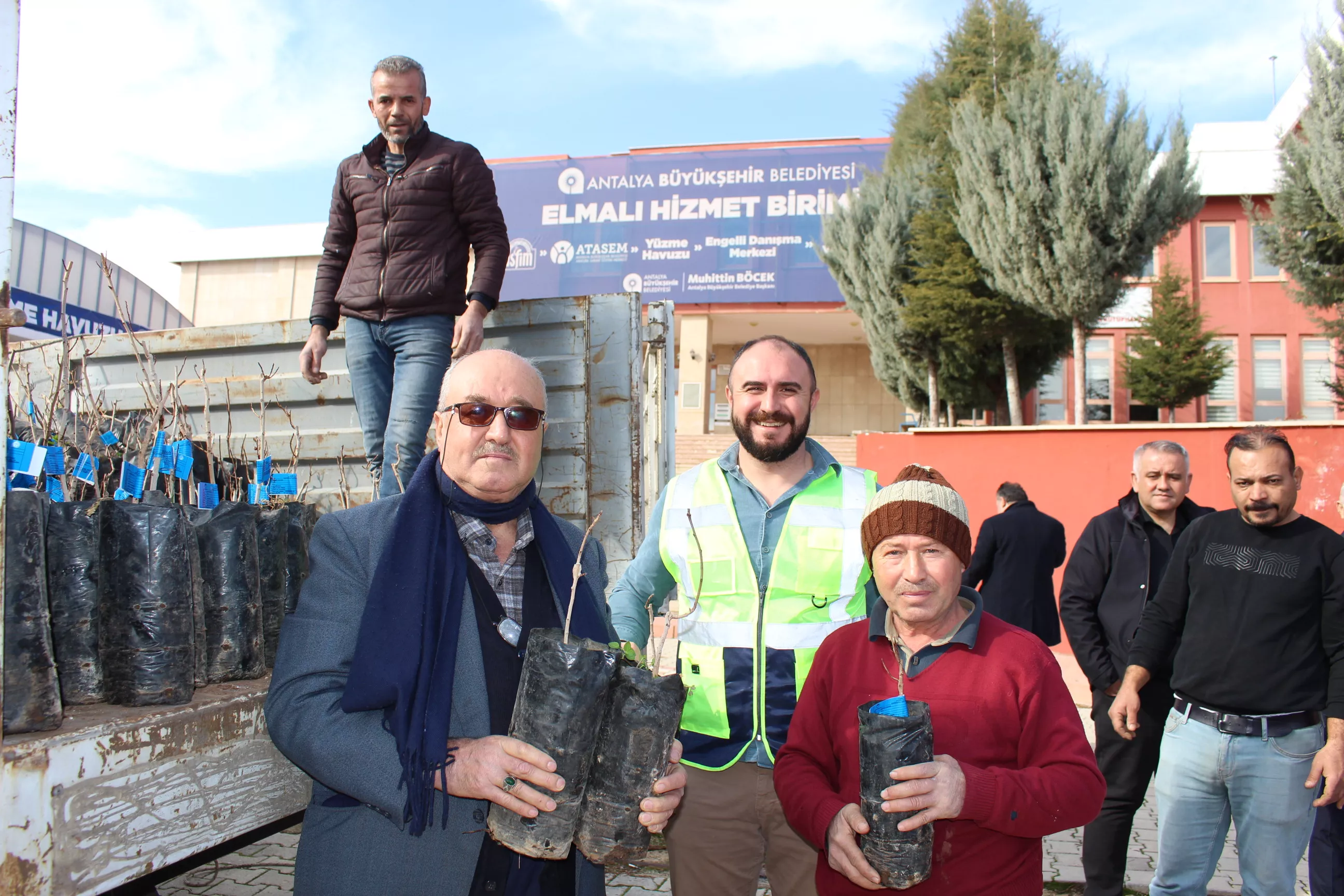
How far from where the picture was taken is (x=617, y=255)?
2445 cm

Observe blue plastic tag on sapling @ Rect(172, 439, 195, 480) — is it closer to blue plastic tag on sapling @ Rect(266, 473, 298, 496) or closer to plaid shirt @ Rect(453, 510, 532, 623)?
blue plastic tag on sapling @ Rect(266, 473, 298, 496)

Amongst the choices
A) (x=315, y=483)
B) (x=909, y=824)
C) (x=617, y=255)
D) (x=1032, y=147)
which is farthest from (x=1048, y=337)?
(x=909, y=824)

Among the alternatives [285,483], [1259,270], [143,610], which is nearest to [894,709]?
[143,610]

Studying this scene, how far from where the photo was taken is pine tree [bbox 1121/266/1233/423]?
65.4ft

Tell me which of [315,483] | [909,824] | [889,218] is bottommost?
[909,824]

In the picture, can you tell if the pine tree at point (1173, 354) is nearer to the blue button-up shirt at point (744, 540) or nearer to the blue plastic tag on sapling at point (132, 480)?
the blue button-up shirt at point (744, 540)

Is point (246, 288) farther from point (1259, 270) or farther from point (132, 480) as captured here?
point (132, 480)

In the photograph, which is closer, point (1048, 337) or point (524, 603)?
point (524, 603)

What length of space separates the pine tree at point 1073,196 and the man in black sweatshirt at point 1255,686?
11.7 m

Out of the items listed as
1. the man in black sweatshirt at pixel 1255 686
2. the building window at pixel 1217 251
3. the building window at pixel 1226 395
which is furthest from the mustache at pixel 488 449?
the building window at pixel 1217 251

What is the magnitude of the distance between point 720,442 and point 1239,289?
13.4 metres

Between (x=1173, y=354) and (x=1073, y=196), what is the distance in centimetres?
784

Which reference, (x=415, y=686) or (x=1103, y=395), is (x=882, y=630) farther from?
(x=1103, y=395)

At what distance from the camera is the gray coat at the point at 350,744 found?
1573mm
